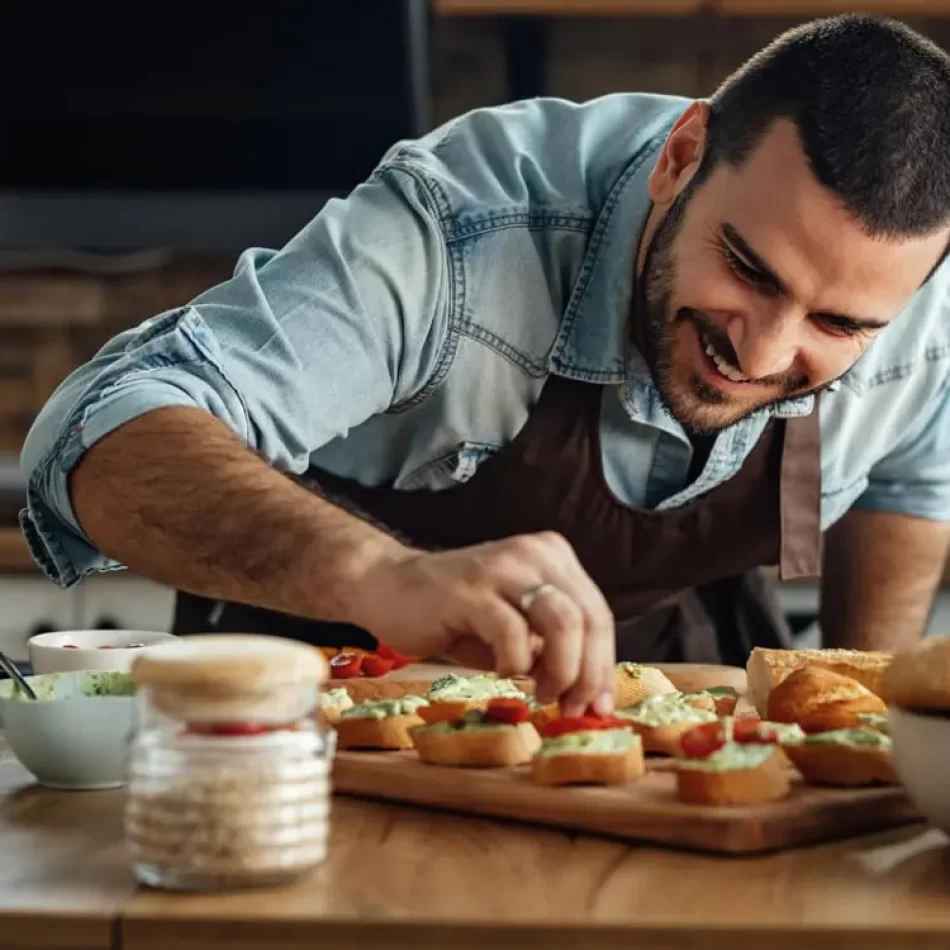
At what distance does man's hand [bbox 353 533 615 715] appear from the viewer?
96 cm

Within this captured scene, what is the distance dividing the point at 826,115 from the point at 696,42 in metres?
1.88

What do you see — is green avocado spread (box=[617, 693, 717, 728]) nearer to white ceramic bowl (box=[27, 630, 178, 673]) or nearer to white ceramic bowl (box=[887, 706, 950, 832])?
white ceramic bowl (box=[887, 706, 950, 832])

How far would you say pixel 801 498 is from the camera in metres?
1.75

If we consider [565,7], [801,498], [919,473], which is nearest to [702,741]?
[801,498]

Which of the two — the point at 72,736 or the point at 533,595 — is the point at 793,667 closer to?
the point at 533,595

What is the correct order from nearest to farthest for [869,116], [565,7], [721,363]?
[869,116] < [721,363] < [565,7]

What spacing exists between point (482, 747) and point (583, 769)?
0.08 meters

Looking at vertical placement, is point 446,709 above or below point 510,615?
below

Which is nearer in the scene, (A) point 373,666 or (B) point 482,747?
(B) point 482,747

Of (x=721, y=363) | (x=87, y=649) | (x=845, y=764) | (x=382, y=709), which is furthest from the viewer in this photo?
(x=721, y=363)

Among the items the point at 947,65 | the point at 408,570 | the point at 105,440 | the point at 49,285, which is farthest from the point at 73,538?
the point at 49,285

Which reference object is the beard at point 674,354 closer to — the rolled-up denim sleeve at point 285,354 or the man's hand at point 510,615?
the rolled-up denim sleeve at point 285,354

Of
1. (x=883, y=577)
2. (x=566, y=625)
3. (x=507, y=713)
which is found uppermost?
(x=566, y=625)

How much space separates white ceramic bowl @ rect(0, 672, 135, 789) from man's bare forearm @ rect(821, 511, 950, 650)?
43.4 inches
